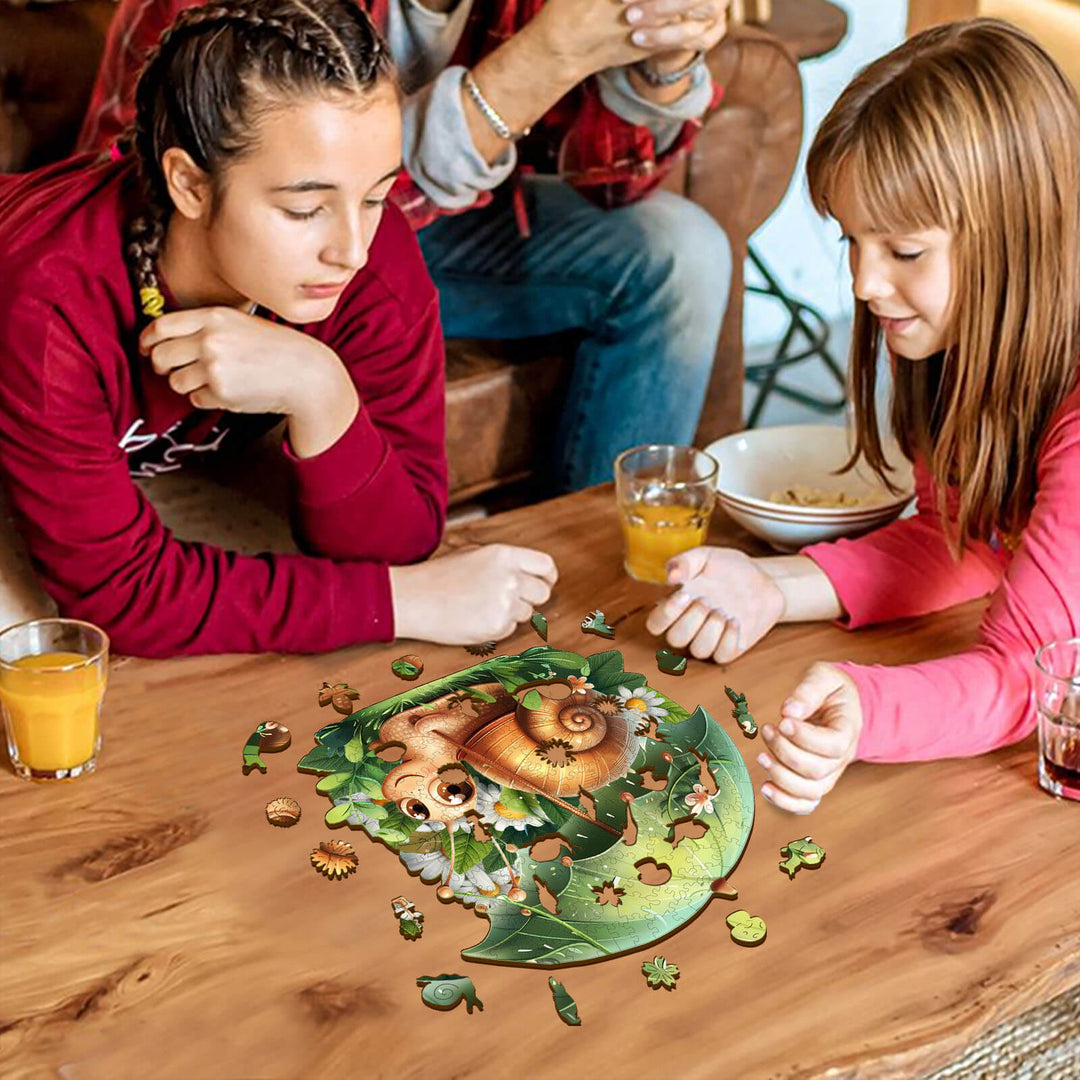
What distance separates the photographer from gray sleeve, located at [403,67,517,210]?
1.71 meters

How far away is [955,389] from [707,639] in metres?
0.31

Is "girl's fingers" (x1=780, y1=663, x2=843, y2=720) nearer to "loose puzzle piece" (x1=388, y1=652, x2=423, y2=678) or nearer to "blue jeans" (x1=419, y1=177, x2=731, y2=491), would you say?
"loose puzzle piece" (x1=388, y1=652, x2=423, y2=678)

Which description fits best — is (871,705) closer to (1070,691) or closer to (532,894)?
(1070,691)

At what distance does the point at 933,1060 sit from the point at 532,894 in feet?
0.92

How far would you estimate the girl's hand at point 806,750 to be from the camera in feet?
3.64

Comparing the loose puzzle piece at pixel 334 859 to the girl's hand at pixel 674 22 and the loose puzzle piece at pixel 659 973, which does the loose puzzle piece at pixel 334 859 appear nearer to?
the loose puzzle piece at pixel 659 973

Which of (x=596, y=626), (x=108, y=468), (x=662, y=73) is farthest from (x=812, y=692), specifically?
(x=662, y=73)

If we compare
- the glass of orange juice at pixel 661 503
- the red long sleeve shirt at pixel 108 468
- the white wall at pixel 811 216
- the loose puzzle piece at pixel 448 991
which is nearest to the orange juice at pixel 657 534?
the glass of orange juice at pixel 661 503

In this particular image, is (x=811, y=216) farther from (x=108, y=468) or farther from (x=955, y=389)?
(x=108, y=468)

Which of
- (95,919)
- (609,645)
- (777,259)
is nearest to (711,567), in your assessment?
(609,645)

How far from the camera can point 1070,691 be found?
1173 millimetres

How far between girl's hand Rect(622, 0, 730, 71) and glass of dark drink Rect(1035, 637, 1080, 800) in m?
0.82

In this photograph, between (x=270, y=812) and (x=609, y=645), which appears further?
(x=609, y=645)

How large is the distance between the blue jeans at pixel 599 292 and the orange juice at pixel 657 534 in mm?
646
